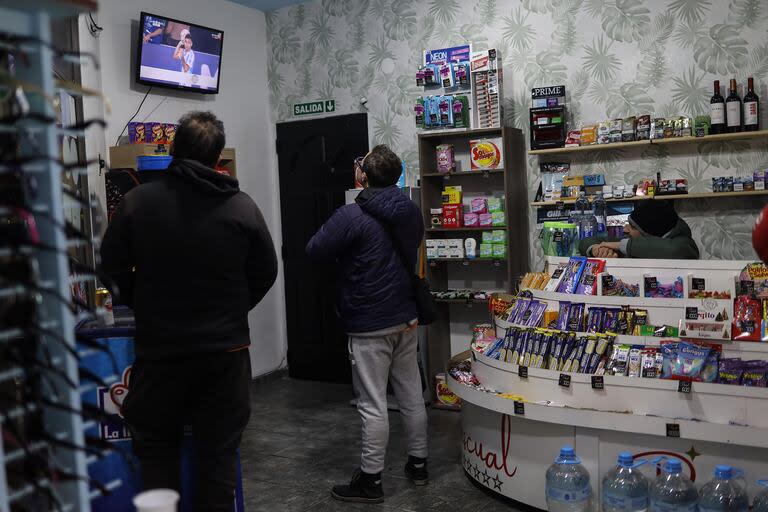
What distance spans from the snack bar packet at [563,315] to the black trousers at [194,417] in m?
1.80

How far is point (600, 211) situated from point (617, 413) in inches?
78.9

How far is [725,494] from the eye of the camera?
3.12 m

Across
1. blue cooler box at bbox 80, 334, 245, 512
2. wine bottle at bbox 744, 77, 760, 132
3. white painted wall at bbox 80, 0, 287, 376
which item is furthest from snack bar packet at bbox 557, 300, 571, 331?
white painted wall at bbox 80, 0, 287, 376

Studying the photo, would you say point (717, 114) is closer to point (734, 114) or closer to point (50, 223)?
point (734, 114)

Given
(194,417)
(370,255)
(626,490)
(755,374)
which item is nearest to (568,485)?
(626,490)

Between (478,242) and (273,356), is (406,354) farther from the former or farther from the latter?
(273,356)

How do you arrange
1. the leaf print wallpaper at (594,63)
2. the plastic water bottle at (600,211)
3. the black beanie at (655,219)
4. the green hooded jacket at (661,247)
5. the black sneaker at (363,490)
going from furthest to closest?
the leaf print wallpaper at (594,63) < the plastic water bottle at (600,211) < the black beanie at (655,219) < the black sneaker at (363,490) < the green hooded jacket at (661,247)

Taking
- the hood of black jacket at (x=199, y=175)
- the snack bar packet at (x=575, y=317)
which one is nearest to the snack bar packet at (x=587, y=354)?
the snack bar packet at (x=575, y=317)

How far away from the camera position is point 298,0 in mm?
6910

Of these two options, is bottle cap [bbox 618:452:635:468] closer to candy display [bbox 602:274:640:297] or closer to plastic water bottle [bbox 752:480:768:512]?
plastic water bottle [bbox 752:480:768:512]

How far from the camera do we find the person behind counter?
384 centimetres

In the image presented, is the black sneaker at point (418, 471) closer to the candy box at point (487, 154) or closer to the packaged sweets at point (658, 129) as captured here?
the candy box at point (487, 154)

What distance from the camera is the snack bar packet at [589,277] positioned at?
3.83m

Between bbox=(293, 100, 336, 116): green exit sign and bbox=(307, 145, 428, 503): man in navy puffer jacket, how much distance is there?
3023mm
